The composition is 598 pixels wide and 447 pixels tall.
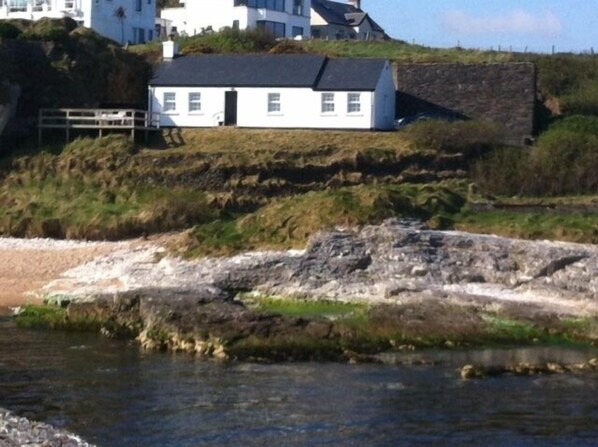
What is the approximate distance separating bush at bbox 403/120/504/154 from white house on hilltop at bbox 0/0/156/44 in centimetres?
2583

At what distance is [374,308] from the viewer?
32375 millimetres

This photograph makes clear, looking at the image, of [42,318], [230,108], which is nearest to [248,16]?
[230,108]

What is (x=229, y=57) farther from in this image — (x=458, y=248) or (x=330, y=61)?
(x=458, y=248)

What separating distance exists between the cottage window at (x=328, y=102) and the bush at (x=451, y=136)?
369 cm

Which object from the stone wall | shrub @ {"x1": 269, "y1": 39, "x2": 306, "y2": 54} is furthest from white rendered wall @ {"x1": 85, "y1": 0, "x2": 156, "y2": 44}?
the stone wall

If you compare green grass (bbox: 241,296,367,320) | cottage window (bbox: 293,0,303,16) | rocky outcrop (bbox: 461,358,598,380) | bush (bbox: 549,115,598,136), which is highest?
cottage window (bbox: 293,0,303,16)

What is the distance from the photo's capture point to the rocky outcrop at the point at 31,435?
749 inches

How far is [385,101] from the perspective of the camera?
56719mm

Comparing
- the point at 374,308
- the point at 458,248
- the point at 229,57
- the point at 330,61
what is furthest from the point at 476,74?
the point at 374,308

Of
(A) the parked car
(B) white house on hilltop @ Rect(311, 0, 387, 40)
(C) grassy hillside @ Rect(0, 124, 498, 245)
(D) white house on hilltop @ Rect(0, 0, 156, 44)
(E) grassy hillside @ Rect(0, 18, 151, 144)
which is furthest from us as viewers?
(B) white house on hilltop @ Rect(311, 0, 387, 40)

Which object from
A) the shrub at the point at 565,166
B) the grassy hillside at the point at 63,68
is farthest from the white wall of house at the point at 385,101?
the grassy hillside at the point at 63,68

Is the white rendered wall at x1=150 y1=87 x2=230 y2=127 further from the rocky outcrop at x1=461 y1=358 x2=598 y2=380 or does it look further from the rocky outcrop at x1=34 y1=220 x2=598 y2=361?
the rocky outcrop at x1=461 y1=358 x2=598 y2=380

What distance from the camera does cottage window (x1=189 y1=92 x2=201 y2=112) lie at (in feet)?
185

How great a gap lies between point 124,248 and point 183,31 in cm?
4342
